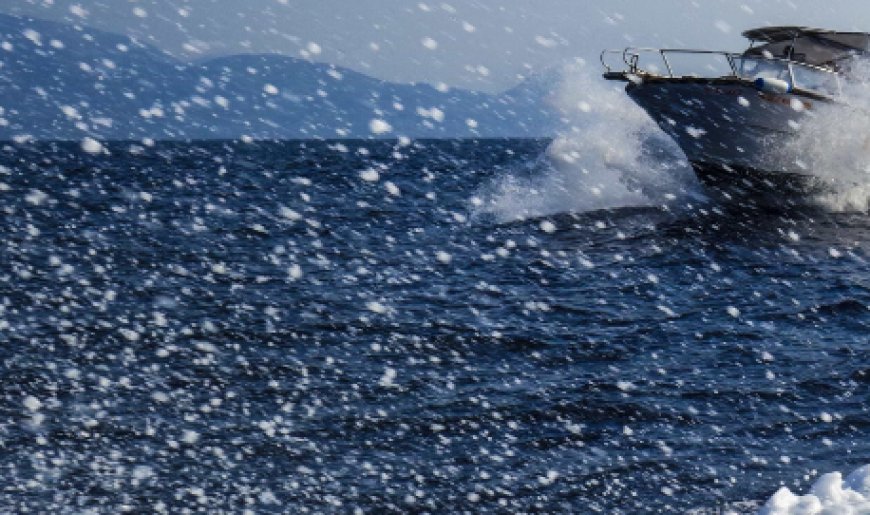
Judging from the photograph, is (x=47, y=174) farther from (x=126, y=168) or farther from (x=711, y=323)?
(x=711, y=323)

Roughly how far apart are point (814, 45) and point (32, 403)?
16509 mm

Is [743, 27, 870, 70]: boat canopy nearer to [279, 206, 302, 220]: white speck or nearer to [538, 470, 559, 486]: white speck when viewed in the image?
[279, 206, 302, 220]: white speck

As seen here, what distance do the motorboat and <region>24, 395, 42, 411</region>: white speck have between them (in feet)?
43.4

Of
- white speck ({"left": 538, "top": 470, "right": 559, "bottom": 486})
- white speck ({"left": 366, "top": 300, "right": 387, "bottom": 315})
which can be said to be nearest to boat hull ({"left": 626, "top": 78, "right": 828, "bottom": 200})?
white speck ({"left": 366, "top": 300, "right": 387, "bottom": 315})

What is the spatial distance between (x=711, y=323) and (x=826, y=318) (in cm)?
162

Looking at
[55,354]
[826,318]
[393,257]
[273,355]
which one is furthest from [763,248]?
[55,354]

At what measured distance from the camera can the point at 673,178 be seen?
77.8 feet

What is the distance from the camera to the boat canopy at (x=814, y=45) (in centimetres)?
1844

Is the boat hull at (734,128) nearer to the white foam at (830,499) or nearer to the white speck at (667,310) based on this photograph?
the white speck at (667,310)

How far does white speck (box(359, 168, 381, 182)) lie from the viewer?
116 feet

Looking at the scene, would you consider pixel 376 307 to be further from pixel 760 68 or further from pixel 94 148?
pixel 94 148

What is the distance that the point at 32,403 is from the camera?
7.75 metres

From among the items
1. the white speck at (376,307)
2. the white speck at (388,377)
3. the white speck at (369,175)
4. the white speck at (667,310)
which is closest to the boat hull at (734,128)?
the white speck at (667,310)

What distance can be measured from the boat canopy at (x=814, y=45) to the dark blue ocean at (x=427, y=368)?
348cm
